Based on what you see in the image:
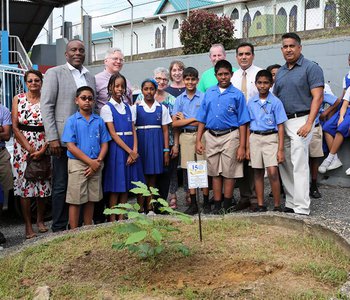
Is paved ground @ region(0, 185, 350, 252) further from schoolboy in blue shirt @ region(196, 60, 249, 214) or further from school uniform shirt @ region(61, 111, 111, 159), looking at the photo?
school uniform shirt @ region(61, 111, 111, 159)

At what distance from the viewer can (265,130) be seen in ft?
19.0

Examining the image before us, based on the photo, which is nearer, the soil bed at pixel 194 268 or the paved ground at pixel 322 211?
the soil bed at pixel 194 268

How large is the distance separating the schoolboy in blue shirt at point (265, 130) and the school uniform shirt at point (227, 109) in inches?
5.5

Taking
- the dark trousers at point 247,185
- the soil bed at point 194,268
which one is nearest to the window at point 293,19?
the dark trousers at point 247,185

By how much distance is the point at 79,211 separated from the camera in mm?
5422

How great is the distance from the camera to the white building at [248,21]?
41.1 feet

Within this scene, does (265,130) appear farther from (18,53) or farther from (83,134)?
(18,53)

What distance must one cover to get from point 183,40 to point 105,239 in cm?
1000

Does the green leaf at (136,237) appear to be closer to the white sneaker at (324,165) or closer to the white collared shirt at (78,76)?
the white collared shirt at (78,76)

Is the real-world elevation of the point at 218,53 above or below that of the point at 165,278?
above

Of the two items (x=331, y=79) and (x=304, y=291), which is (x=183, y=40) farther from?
(x=304, y=291)

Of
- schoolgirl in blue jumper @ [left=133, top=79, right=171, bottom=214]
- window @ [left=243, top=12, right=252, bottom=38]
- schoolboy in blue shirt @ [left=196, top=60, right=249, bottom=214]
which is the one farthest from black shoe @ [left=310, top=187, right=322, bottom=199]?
window @ [left=243, top=12, right=252, bottom=38]

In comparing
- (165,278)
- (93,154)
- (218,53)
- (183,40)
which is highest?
(183,40)

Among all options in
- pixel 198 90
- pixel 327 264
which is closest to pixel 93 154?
pixel 198 90
